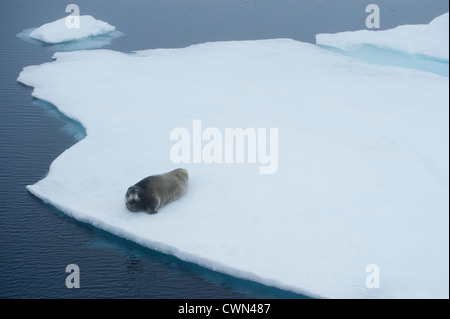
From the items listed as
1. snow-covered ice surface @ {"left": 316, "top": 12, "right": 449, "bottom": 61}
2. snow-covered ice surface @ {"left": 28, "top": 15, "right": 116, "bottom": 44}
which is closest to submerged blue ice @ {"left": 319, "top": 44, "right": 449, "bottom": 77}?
snow-covered ice surface @ {"left": 316, "top": 12, "right": 449, "bottom": 61}

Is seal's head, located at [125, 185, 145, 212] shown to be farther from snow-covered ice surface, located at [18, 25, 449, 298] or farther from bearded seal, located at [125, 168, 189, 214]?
snow-covered ice surface, located at [18, 25, 449, 298]

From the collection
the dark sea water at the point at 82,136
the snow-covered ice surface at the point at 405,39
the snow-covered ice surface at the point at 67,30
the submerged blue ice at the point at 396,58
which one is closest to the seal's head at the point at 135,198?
the dark sea water at the point at 82,136

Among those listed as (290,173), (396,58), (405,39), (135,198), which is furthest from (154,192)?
(405,39)

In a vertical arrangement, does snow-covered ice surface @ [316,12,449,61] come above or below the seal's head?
above

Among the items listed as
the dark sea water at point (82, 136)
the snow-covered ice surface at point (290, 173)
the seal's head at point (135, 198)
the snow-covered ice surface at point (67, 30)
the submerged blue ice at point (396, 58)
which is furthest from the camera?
the snow-covered ice surface at point (67, 30)

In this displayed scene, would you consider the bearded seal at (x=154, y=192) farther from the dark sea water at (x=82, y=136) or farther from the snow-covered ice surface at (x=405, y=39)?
the snow-covered ice surface at (x=405, y=39)

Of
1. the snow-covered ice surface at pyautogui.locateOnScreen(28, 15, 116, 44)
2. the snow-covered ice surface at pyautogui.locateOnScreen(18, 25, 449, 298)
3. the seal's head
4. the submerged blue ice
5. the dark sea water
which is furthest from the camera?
the snow-covered ice surface at pyautogui.locateOnScreen(28, 15, 116, 44)
